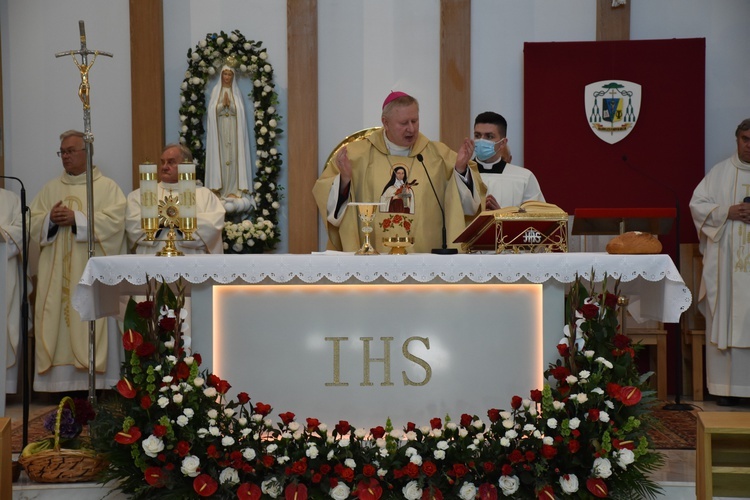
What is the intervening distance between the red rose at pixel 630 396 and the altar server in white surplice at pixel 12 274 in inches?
204

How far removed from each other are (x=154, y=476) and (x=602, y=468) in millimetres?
1981

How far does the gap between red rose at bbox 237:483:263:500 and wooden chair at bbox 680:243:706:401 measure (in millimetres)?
4723

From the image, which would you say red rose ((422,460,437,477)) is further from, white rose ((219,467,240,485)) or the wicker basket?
the wicker basket

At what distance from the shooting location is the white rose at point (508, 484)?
14.4 feet

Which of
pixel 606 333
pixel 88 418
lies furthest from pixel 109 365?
pixel 606 333

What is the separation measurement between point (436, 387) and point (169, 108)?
15.0 ft

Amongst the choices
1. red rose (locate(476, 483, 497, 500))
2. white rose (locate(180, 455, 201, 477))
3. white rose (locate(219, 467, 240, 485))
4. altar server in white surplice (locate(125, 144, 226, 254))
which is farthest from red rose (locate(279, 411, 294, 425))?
altar server in white surplice (locate(125, 144, 226, 254))

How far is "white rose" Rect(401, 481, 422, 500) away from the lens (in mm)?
4371

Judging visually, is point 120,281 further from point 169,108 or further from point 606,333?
point 169,108

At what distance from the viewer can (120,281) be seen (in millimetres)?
4801

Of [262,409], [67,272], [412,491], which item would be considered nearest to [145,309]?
[262,409]

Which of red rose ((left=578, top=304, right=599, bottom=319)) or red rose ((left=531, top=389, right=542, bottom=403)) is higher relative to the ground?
red rose ((left=578, top=304, right=599, bottom=319))

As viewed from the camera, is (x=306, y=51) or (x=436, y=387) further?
(x=306, y=51)

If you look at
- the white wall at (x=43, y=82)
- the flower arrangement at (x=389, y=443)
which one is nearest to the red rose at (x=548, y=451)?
the flower arrangement at (x=389, y=443)
